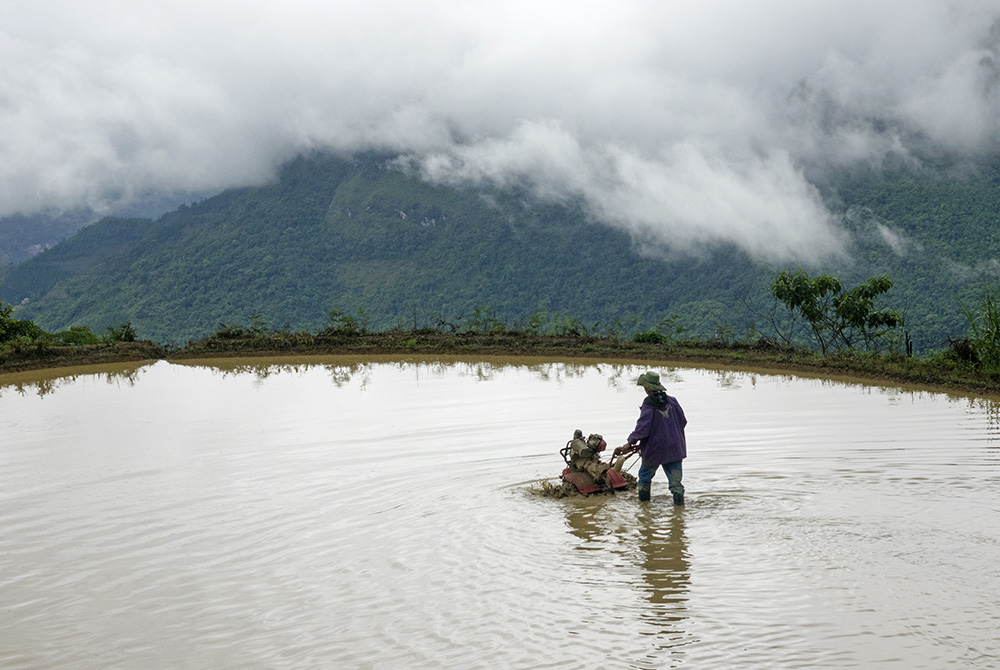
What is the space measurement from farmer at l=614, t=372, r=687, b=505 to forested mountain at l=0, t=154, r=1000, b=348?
4672 centimetres

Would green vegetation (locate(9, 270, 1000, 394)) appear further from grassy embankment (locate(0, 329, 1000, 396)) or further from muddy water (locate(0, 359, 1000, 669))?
muddy water (locate(0, 359, 1000, 669))

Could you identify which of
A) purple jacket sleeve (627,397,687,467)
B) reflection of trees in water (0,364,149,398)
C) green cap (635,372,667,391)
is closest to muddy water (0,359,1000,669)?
purple jacket sleeve (627,397,687,467)

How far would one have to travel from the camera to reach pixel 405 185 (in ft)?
429

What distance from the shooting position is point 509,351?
2823cm

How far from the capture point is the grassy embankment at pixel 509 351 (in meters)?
20.9

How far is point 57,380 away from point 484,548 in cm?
1948

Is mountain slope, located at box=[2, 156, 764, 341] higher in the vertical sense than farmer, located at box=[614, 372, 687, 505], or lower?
higher

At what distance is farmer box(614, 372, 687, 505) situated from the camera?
8211mm

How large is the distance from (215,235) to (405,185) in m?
29.4

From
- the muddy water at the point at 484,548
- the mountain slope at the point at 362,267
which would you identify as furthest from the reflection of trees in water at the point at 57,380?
the mountain slope at the point at 362,267

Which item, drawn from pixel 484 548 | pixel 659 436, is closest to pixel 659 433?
pixel 659 436

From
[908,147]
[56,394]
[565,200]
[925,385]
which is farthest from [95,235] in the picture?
[925,385]

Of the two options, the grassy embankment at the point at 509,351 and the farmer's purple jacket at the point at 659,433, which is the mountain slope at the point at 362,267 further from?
the farmer's purple jacket at the point at 659,433

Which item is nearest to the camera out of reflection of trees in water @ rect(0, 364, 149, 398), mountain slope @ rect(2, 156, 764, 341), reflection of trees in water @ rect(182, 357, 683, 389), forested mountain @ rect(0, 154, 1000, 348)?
reflection of trees in water @ rect(0, 364, 149, 398)
